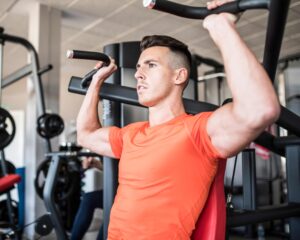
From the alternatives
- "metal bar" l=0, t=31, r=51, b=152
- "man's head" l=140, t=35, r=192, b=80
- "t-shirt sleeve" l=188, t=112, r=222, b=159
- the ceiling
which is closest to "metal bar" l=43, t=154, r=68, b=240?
"metal bar" l=0, t=31, r=51, b=152

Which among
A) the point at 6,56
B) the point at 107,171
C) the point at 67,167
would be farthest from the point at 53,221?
the point at 6,56

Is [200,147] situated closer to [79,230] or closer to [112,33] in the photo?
[79,230]

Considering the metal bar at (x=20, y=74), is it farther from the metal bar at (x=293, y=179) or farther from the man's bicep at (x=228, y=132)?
the man's bicep at (x=228, y=132)

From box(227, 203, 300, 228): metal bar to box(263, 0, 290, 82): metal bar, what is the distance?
0.48m

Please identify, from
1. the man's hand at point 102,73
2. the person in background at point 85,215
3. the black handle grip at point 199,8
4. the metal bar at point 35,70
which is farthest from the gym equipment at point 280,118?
the metal bar at point 35,70

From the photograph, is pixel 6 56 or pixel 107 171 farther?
pixel 6 56

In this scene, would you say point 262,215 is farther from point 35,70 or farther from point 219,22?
point 35,70

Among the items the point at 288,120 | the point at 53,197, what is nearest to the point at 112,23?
the point at 53,197

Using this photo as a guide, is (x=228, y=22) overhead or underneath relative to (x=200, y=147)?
overhead

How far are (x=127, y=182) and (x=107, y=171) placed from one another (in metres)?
0.41

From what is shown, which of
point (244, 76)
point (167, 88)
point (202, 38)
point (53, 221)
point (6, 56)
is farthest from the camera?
point (6, 56)

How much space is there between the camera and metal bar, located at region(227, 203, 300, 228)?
108 cm

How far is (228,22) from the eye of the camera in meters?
0.74

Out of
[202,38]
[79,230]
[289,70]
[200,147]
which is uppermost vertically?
[202,38]
